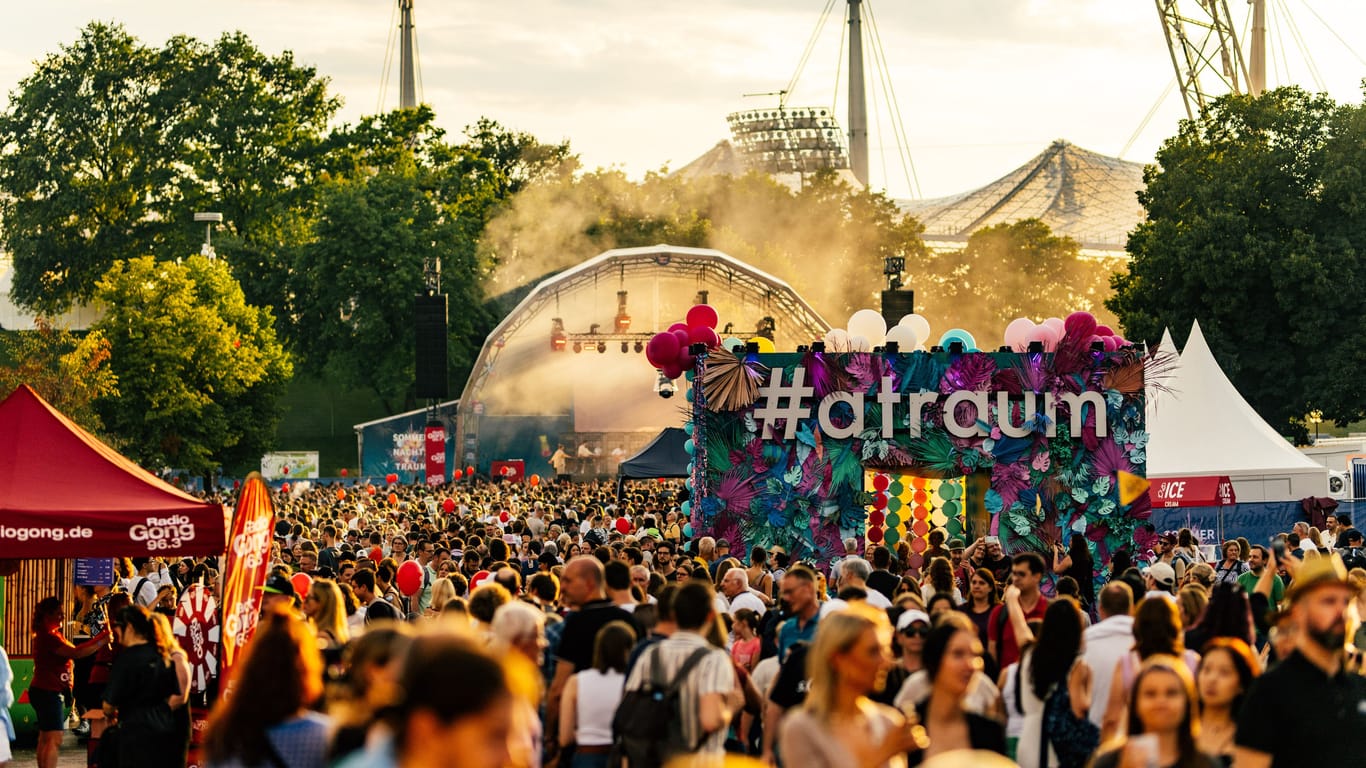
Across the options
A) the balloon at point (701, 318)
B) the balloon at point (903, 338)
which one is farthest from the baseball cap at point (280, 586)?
the balloon at point (903, 338)

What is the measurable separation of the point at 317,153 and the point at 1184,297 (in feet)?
118

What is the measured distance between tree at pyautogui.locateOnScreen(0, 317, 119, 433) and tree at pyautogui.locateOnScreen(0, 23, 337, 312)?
21575 millimetres

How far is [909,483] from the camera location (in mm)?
19188

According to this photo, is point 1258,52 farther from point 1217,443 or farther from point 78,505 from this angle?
point 78,505

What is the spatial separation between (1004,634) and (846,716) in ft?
11.5

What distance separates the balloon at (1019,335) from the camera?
1927cm

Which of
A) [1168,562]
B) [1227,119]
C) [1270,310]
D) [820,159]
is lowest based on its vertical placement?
[1168,562]

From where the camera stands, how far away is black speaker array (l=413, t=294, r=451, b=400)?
41750 millimetres

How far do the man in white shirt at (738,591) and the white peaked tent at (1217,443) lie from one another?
13.5 metres

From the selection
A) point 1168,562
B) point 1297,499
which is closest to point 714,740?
point 1168,562

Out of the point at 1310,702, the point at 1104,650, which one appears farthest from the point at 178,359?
the point at 1310,702

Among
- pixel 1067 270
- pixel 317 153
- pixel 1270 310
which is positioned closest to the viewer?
pixel 1270 310

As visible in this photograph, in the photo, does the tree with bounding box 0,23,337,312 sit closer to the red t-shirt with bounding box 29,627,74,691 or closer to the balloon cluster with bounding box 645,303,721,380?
the balloon cluster with bounding box 645,303,721,380

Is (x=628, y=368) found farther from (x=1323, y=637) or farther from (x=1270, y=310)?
(x=1323, y=637)
